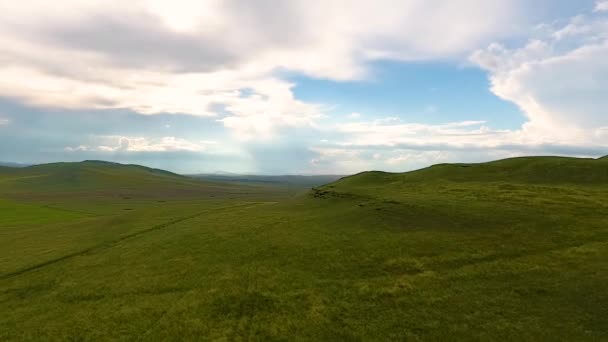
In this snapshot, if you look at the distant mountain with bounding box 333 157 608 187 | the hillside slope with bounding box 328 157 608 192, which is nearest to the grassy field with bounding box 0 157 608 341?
the distant mountain with bounding box 333 157 608 187

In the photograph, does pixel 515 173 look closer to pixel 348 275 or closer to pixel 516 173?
pixel 516 173

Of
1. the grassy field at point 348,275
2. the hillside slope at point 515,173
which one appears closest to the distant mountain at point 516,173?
the hillside slope at point 515,173

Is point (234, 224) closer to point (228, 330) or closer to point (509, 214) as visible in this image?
point (228, 330)

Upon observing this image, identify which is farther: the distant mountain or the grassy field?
the distant mountain

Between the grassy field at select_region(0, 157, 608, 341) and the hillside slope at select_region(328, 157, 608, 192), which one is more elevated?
the hillside slope at select_region(328, 157, 608, 192)

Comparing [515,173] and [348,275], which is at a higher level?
[515,173]

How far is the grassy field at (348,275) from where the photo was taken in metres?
20.6

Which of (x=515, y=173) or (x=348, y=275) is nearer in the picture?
(x=348, y=275)

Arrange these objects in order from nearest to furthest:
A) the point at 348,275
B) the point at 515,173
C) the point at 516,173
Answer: the point at 348,275
the point at 516,173
the point at 515,173

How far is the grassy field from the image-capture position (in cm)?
2058

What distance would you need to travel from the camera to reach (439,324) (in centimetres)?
1989

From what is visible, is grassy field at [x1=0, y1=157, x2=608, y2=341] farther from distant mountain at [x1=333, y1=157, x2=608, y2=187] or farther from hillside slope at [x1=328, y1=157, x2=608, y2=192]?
hillside slope at [x1=328, y1=157, x2=608, y2=192]

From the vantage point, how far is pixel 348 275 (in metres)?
27.3

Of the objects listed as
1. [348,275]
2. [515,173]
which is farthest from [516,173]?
[348,275]
